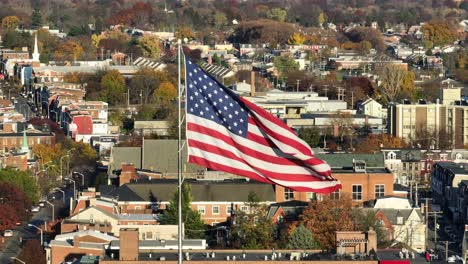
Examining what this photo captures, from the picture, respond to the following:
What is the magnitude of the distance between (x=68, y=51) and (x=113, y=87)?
2513 cm

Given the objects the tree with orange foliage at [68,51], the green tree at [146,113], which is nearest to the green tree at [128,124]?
the green tree at [146,113]

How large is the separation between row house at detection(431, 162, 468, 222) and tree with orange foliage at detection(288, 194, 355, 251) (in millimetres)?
10412

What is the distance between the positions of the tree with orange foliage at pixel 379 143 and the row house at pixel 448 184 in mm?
3916

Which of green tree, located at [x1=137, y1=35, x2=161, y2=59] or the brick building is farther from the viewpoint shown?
green tree, located at [x1=137, y1=35, x2=161, y2=59]

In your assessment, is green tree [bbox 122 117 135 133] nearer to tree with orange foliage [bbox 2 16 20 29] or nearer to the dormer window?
the dormer window

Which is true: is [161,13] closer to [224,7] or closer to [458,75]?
[224,7]

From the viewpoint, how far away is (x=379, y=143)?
6081cm

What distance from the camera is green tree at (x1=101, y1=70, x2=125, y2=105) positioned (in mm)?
81375

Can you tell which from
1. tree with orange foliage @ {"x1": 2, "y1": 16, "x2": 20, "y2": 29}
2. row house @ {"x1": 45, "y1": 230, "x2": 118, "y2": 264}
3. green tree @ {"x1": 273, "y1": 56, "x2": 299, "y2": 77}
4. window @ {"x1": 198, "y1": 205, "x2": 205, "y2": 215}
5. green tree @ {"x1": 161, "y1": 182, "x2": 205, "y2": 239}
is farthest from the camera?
tree with orange foliage @ {"x1": 2, "y1": 16, "x2": 20, "y2": 29}

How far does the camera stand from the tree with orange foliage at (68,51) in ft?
344

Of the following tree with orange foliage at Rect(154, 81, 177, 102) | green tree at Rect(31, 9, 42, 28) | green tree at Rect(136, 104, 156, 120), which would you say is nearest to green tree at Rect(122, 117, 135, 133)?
green tree at Rect(136, 104, 156, 120)

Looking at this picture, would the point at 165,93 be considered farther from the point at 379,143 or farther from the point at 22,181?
the point at 22,181

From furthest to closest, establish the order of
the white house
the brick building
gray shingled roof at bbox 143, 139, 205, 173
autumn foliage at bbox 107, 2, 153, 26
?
1. autumn foliage at bbox 107, 2, 153, 26
2. the white house
3. the brick building
4. gray shingled roof at bbox 143, 139, 205, 173

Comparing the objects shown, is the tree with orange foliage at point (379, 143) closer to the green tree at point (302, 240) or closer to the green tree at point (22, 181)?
the green tree at point (22, 181)
